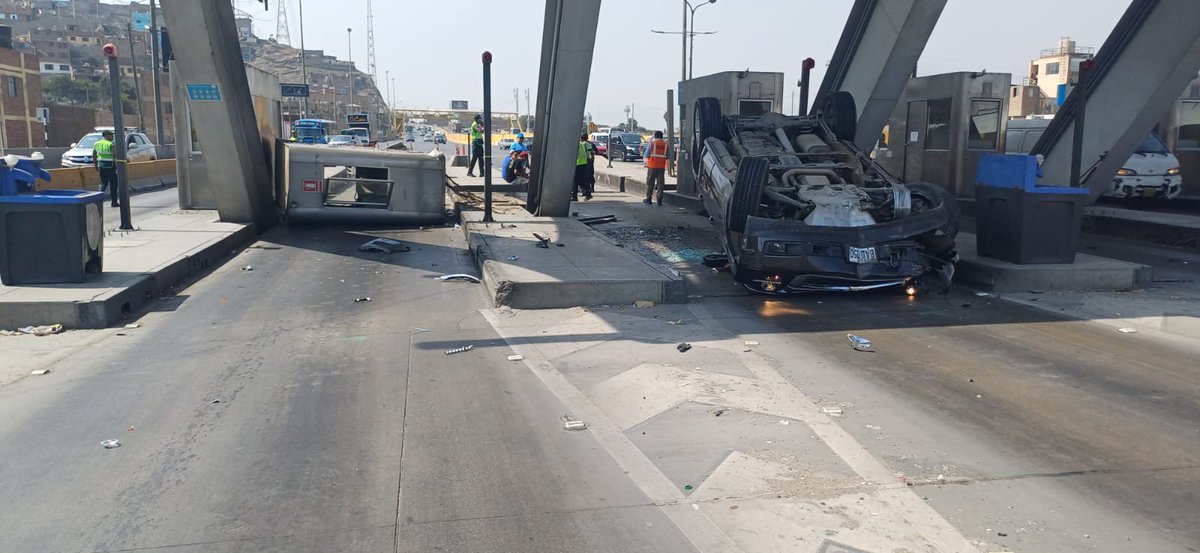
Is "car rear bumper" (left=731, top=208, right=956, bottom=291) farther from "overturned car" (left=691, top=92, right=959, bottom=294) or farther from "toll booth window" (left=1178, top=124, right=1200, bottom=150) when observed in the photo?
"toll booth window" (left=1178, top=124, right=1200, bottom=150)

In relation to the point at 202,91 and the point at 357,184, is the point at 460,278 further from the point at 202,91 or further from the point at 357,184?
the point at 202,91

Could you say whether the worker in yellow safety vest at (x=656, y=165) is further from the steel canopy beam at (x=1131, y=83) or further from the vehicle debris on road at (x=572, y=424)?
the vehicle debris on road at (x=572, y=424)

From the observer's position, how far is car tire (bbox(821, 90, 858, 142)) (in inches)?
525

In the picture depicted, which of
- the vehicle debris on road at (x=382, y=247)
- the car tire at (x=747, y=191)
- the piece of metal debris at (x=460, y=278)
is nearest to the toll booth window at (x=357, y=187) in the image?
the vehicle debris on road at (x=382, y=247)

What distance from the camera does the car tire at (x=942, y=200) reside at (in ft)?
33.7

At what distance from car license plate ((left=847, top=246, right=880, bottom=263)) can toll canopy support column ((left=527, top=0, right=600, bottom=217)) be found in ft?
21.7


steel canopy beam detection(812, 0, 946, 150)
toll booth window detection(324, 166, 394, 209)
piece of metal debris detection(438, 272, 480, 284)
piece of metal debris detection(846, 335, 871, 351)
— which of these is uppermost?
steel canopy beam detection(812, 0, 946, 150)

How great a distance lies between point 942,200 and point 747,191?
7.95 ft

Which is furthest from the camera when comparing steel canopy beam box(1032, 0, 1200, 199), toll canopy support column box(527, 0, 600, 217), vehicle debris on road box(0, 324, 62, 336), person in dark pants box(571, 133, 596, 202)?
person in dark pants box(571, 133, 596, 202)

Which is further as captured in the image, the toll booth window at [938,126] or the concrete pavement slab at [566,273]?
the toll booth window at [938,126]

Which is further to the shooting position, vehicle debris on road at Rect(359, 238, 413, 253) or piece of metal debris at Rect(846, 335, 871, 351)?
vehicle debris on road at Rect(359, 238, 413, 253)

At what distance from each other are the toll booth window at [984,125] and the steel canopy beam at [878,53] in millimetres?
2164

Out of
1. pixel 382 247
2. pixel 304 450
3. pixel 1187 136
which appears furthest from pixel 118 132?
pixel 1187 136

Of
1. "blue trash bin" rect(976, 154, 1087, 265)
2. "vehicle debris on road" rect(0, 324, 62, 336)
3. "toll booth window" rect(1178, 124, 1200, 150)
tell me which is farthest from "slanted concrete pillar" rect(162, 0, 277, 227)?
"toll booth window" rect(1178, 124, 1200, 150)
